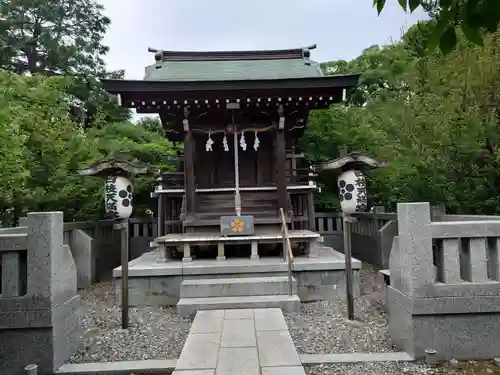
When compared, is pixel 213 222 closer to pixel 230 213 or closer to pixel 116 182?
pixel 230 213

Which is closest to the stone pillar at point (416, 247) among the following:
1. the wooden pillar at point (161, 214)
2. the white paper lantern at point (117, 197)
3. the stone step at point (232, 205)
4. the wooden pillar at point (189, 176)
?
the white paper lantern at point (117, 197)

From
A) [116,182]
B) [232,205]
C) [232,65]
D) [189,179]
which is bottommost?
[232,205]

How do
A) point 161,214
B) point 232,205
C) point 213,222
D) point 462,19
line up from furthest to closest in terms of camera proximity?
point 161,214 → point 232,205 → point 213,222 → point 462,19

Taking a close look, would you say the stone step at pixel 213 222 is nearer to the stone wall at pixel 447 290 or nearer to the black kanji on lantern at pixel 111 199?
the black kanji on lantern at pixel 111 199

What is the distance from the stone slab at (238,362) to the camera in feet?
10.2

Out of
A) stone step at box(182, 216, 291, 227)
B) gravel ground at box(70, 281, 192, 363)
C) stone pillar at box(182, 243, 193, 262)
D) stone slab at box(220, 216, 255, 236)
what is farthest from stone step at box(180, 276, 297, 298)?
stone step at box(182, 216, 291, 227)

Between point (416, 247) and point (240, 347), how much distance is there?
2.06m

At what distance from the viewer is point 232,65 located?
442 inches

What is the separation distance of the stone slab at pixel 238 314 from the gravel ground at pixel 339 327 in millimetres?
566

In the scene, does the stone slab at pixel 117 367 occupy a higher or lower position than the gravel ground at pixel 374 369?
higher

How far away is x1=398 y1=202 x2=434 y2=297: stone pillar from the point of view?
3.58m

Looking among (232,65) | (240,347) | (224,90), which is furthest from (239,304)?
(232,65)

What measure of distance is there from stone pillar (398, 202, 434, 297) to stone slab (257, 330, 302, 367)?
4.40 feet

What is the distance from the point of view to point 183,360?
3.36 metres
